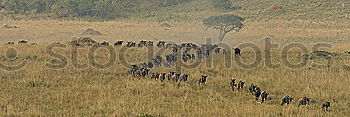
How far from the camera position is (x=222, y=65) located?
21531 millimetres

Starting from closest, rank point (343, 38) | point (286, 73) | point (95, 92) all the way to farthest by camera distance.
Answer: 1. point (95, 92)
2. point (286, 73)
3. point (343, 38)

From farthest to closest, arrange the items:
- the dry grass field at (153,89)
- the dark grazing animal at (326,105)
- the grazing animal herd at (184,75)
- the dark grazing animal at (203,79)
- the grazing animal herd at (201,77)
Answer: the dark grazing animal at (203,79), the grazing animal herd at (184,75), the grazing animal herd at (201,77), the dark grazing animal at (326,105), the dry grass field at (153,89)

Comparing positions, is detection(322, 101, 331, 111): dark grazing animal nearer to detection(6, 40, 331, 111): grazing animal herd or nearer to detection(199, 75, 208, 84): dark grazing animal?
detection(6, 40, 331, 111): grazing animal herd

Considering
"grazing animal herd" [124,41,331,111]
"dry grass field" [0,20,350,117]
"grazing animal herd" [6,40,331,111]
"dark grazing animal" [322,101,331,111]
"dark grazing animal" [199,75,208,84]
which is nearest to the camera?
"dry grass field" [0,20,350,117]

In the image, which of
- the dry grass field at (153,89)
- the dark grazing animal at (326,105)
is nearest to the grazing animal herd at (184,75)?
the dark grazing animal at (326,105)

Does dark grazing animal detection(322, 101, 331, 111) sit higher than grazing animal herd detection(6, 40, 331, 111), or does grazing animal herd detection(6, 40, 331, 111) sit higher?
grazing animal herd detection(6, 40, 331, 111)

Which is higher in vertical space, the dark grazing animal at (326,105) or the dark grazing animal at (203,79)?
the dark grazing animal at (203,79)

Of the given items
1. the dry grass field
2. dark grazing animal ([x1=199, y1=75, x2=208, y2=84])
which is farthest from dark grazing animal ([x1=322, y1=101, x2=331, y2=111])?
dark grazing animal ([x1=199, y1=75, x2=208, y2=84])

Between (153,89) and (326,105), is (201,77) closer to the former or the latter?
(153,89)

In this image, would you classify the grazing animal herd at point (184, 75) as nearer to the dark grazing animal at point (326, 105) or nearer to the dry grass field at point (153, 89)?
the dark grazing animal at point (326, 105)

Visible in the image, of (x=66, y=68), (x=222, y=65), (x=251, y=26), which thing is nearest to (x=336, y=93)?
(x=222, y=65)

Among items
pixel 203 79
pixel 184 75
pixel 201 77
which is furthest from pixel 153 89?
pixel 201 77

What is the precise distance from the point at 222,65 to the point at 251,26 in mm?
47552

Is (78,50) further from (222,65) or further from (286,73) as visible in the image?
(286,73)
